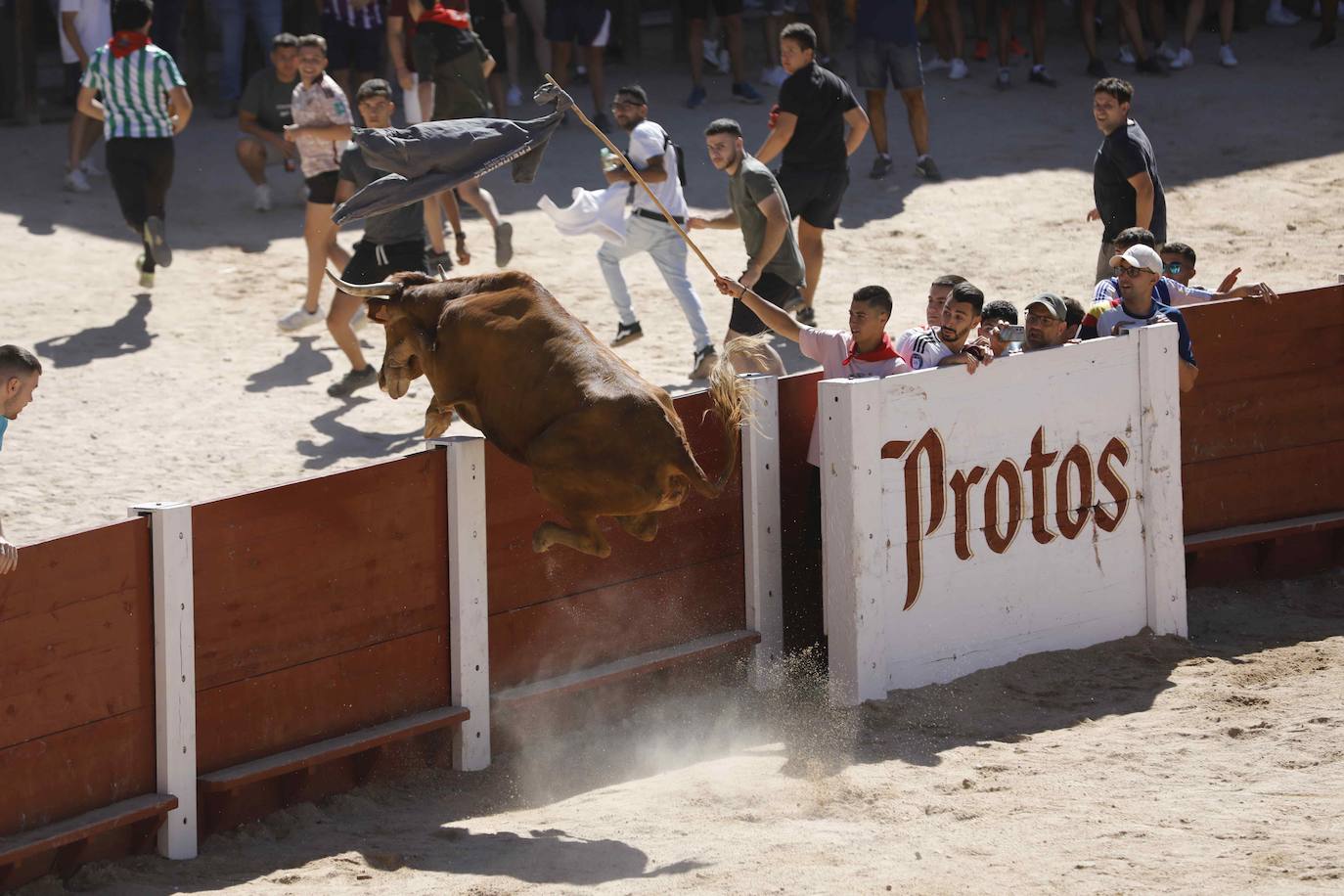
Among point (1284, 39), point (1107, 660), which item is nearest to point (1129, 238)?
point (1107, 660)

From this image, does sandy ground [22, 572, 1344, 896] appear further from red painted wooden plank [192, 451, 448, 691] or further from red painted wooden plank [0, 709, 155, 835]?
red painted wooden plank [192, 451, 448, 691]

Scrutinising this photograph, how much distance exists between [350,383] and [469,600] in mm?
4252

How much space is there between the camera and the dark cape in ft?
21.0

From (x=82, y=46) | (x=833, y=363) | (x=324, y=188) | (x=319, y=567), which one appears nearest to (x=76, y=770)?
(x=319, y=567)

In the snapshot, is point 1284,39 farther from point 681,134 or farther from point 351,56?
point 351,56

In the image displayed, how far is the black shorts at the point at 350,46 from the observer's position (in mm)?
13945

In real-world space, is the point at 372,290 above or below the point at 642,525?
above

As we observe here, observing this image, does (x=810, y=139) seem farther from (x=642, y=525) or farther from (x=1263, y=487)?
(x=642, y=525)

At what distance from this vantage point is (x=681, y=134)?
14.8 meters

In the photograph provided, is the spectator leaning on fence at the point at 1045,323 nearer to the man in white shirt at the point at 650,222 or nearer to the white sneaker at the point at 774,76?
the man in white shirt at the point at 650,222

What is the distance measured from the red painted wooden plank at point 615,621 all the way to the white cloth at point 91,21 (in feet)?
27.7

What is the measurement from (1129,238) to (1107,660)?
189cm

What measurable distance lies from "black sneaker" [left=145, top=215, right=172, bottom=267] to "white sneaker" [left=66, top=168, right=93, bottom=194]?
2235mm

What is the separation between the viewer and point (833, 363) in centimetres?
688
